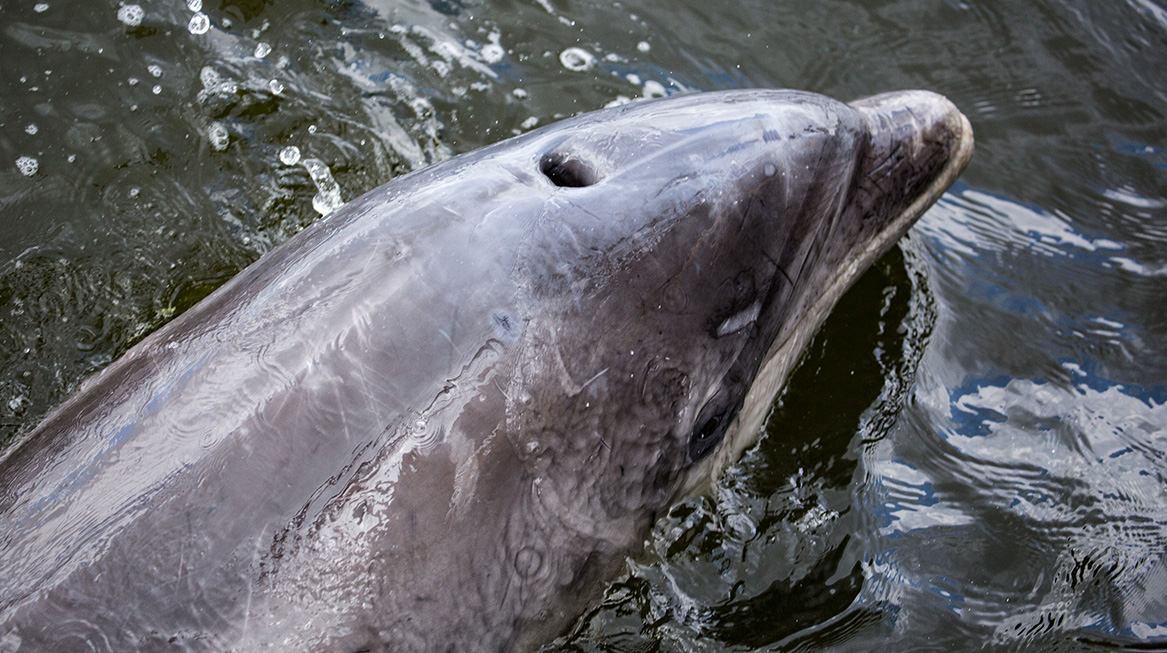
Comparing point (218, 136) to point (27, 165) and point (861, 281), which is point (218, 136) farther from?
point (861, 281)

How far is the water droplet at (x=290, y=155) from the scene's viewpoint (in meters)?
5.29

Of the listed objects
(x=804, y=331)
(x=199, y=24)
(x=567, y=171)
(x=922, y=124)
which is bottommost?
(x=199, y=24)

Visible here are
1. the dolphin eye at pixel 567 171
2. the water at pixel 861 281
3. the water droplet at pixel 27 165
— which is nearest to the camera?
the dolphin eye at pixel 567 171

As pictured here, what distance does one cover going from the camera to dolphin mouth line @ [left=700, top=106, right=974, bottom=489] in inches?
149

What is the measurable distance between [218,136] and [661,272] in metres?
3.51

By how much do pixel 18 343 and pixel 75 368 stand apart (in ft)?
1.02

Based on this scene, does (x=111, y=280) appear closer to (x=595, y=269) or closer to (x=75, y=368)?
(x=75, y=368)

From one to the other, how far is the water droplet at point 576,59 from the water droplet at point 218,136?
2087mm

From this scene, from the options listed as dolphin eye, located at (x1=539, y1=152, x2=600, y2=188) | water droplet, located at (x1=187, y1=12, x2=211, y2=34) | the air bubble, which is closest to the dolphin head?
dolphin eye, located at (x1=539, y1=152, x2=600, y2=188)

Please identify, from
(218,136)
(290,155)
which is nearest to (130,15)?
(218,136)

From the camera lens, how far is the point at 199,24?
576 centimetres

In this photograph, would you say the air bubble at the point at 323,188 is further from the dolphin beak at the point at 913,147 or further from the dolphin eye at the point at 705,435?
the dolphin beak at the point at 913,147

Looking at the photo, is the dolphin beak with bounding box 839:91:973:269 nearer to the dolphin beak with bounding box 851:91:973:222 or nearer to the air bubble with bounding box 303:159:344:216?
the dolphin beak with bounding box 851:91:973:222

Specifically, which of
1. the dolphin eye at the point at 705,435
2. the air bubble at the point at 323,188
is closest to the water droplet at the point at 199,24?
the air bubble at the point at 323,188
